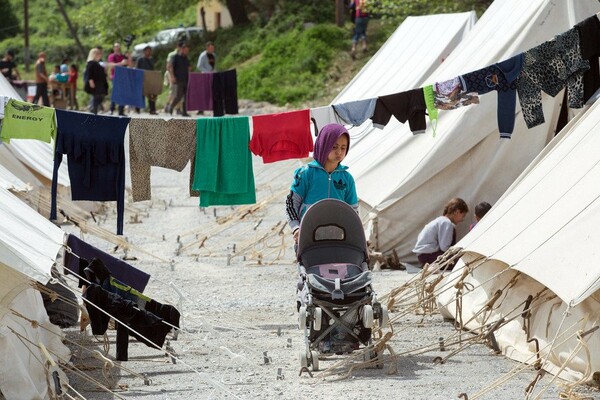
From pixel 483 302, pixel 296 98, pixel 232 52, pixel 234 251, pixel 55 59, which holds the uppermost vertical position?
pixel 55 59

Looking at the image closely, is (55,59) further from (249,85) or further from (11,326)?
(11,326)

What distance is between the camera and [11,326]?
657cm

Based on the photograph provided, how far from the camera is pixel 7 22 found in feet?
165

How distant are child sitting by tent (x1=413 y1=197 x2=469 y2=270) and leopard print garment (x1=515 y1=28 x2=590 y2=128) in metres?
1.71

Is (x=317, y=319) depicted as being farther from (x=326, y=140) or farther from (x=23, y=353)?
(x=23, y=353)

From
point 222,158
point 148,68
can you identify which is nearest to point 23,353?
point 222,158

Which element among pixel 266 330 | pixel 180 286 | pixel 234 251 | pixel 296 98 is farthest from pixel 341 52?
pixel 266 330

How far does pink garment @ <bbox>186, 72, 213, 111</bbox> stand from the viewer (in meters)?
22.6

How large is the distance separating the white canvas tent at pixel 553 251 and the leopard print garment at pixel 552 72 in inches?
18.5

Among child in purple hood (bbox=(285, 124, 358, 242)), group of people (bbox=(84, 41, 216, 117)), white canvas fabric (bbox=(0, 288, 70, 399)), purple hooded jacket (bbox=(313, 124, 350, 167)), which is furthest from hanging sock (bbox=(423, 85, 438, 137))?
group of people (bbox=(84, 41, 216, 117))

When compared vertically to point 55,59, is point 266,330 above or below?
below

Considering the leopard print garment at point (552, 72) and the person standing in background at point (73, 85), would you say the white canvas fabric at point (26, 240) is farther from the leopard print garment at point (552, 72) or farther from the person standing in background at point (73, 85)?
the person standing in background at point (73, 85)

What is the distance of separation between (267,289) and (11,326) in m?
4.30

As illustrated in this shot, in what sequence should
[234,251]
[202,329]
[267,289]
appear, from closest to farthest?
[202,329]
[267,289]
[234,251]
